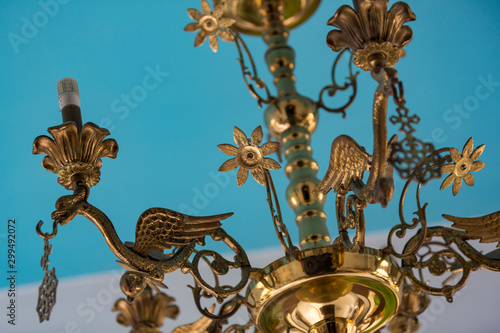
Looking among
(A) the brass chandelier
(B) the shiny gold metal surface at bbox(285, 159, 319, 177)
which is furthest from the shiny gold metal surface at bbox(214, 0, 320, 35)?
(A) the brass chandelier

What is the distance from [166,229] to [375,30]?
466mm

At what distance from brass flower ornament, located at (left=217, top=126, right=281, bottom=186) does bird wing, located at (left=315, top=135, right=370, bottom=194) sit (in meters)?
0.12

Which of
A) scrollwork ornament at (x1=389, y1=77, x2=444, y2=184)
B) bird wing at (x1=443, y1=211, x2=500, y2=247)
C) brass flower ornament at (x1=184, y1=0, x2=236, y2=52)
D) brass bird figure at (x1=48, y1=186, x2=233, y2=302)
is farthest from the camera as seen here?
brass flower ornament at (x1=184, y1=0, x2=236, y2=52)

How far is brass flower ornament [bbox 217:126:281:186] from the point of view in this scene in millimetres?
1001

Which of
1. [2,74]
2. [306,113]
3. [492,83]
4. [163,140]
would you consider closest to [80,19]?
[2,74]

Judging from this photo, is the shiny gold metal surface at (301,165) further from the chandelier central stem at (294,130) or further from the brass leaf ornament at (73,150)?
the brass leaf ornament at (73,150)

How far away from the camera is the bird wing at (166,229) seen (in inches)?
38.1

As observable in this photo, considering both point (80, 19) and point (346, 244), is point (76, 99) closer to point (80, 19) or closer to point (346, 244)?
point (346, 244)

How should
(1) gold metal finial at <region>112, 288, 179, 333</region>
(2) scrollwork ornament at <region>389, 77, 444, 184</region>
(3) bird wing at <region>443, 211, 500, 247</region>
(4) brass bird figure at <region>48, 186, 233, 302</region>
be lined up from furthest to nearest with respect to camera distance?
(1) gold metal finial at <region>112, 288, 179, 333</region>, (3) bird wing at <region>443, 211, 500, 247</region>, (4) brass bird figure at <region>48, 186, 233, 302</region>, (2) scrollwork ornament at <region>389, 77, 444, 184</region>

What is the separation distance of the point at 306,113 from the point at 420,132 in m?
1.16

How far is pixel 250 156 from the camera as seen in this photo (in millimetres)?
1012

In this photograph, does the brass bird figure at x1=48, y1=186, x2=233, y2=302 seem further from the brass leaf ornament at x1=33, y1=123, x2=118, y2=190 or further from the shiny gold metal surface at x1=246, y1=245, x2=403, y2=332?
the shiny gold metal surface at x1=246, y1=245, x2=403, y2=332

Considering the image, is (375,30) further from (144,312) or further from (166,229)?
(144,312)

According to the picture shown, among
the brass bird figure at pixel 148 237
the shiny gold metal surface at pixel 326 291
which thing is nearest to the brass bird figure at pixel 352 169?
the shiny gold metal surface at pixel 326 291
